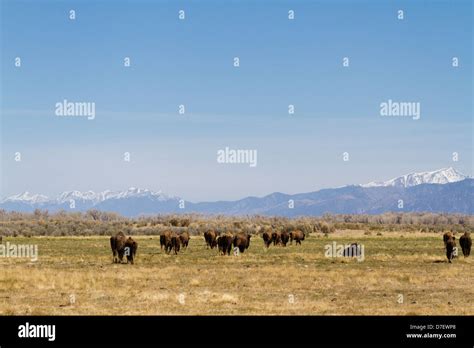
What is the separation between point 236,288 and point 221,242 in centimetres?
2102

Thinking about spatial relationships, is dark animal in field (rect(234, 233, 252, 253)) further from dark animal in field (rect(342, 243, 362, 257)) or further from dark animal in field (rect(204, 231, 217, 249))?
dark animal in field (rect(342, 243, 362, 257))

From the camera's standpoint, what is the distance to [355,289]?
78.3 feet

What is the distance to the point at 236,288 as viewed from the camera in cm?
2395

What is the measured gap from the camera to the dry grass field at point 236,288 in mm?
19078

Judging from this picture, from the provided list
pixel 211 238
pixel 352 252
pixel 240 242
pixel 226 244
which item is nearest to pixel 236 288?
pixel 226 244

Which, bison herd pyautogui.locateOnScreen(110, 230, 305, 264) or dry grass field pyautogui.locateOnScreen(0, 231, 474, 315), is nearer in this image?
dry grass field pyautogui.locateOnScreen(0, 231, 474, 315)

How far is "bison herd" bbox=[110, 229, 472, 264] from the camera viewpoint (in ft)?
119

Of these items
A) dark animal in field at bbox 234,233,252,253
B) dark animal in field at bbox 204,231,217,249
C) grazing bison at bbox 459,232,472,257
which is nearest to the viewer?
grazing bison at bbox 459,232,472,257

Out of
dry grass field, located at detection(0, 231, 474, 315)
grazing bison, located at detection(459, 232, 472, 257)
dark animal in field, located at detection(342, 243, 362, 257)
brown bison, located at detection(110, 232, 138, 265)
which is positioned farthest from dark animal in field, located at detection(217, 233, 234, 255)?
grazing bison, located at detection(459, 232, 472, 257)

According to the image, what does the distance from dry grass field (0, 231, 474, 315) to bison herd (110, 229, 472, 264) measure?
4.26ft

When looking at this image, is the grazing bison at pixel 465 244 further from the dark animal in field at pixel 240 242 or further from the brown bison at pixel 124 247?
the brown bison at pixel 124 247

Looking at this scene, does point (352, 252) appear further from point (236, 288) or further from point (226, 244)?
point (236, 288)
